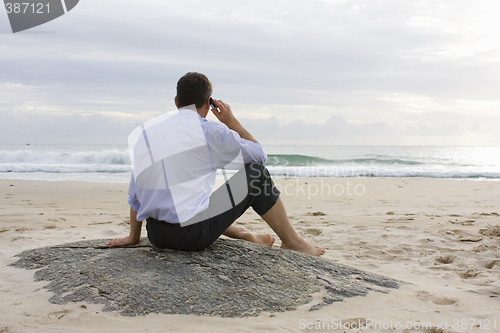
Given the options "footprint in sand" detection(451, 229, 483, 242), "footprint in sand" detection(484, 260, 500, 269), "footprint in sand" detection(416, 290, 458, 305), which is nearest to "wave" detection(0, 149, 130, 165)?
"footprint in sand" detection(451, 229, 483, 242)

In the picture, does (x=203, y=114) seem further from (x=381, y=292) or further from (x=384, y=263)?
(x=384, y=263)

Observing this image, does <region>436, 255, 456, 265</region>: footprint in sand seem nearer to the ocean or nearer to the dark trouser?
the dark trouser

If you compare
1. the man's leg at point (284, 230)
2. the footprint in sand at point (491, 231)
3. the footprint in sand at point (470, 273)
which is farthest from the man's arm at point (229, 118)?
the footprint in sand at point (491, 231)

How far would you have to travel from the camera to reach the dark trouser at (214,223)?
8.29 ft

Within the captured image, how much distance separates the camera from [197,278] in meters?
2.42

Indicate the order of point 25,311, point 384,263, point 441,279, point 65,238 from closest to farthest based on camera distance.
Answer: point 25,311
point 441,279
point 384,263
point 65,238

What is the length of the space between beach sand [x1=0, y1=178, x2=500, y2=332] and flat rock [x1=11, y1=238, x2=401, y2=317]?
3.8 inches

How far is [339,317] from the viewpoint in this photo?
214 cm

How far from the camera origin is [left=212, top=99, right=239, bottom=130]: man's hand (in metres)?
2.73

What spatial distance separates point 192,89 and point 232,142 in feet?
1.47

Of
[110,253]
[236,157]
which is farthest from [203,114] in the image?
[110,253]

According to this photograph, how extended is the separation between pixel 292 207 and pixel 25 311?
544cm

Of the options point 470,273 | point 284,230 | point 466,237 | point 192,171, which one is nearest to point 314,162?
point 466,237

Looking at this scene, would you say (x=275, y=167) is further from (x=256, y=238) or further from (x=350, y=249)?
(x=256, y=238)
